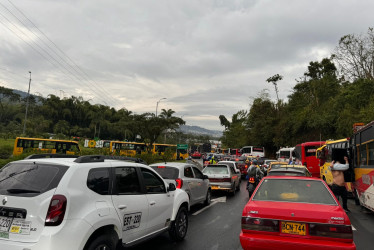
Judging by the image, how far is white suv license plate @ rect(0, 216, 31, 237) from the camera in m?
3.34

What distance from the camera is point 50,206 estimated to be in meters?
3.36

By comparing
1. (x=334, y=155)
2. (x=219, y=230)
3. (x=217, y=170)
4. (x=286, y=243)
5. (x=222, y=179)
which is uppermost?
(x=334, y=155)

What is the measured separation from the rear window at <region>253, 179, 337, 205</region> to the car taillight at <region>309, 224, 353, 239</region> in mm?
623

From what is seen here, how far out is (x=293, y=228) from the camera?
14.3 feet

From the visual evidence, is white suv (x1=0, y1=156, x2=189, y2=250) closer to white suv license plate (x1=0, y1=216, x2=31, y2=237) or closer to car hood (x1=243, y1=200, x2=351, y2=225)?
white suv license plate (x1=0, y1=216, x2=31, y2=237)

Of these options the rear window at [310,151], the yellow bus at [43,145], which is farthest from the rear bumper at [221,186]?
the yellow bus at [43,145]

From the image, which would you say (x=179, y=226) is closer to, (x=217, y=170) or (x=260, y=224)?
(x=260, y=224)

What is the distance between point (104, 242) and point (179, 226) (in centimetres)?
257

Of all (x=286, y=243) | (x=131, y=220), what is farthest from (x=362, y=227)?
(x=131, y=220)

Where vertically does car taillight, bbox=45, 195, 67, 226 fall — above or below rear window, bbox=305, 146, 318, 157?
below

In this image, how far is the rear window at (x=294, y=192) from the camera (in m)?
4.93

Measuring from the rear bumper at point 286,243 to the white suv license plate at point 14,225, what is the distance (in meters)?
→ 3.07

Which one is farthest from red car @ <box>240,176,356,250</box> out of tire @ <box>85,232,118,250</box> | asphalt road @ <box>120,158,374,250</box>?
tire @ <box>85,232,118,250</box>

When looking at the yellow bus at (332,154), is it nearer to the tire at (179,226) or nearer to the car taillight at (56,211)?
the tire at (179,226)
